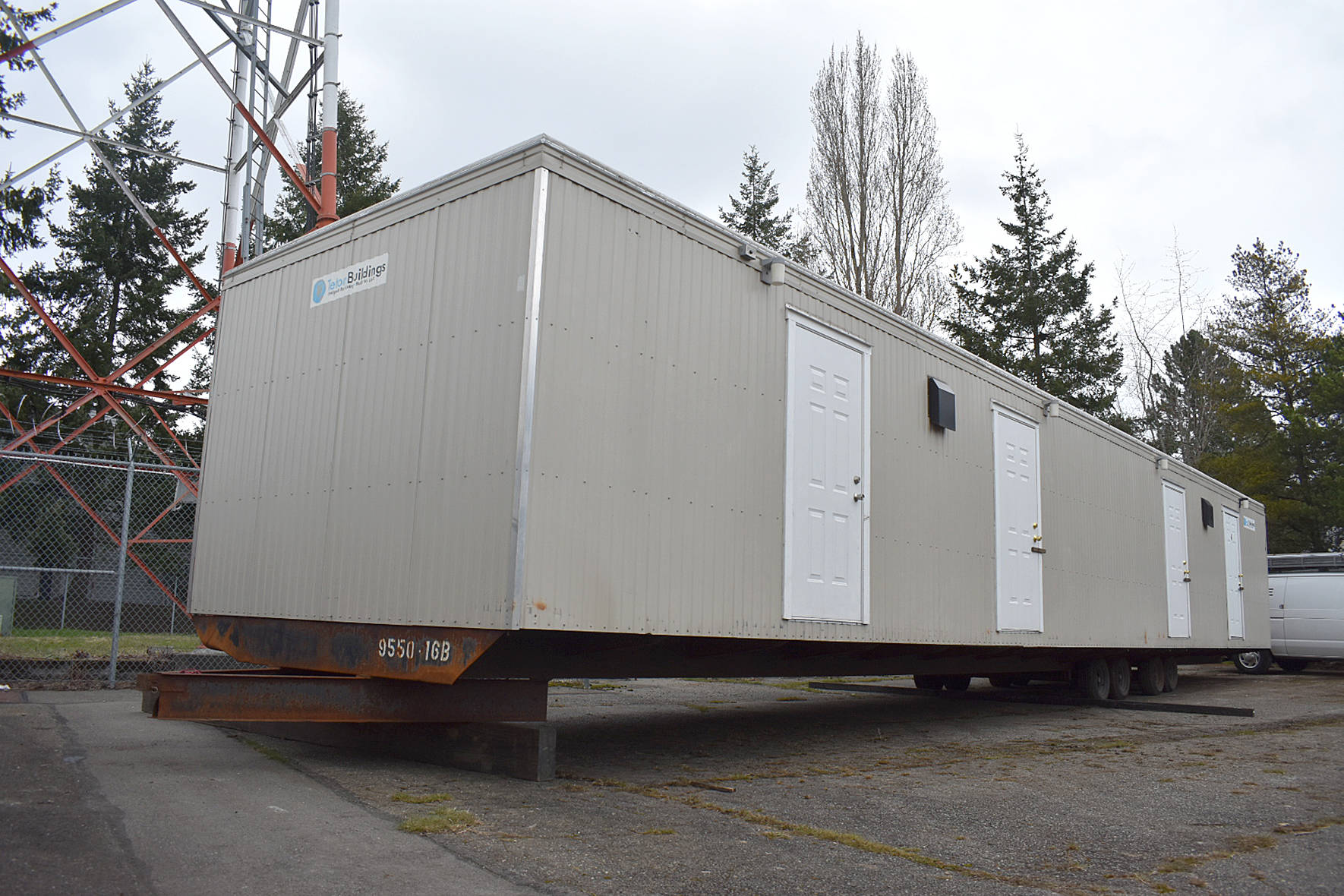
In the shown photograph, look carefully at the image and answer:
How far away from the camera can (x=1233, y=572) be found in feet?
50.9

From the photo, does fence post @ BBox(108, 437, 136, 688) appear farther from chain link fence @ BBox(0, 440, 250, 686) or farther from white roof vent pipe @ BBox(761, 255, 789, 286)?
white roof vent pipe @ BBox(761, 255, 789, 286)

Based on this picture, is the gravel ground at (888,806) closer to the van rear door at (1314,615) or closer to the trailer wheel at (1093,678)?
the trailer wheel at (1093,678)

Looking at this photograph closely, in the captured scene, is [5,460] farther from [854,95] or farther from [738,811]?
[854,95]

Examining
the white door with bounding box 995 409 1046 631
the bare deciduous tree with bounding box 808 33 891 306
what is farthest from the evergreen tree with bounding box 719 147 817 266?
the white door with bounding box 995 409 1046 631

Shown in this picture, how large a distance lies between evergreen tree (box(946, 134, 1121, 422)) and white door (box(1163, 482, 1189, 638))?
1220 centimetres

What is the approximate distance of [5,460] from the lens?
1373 centimetres

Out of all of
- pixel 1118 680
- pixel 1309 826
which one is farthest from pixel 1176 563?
pixel 1309 826

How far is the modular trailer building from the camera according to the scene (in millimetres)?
4773

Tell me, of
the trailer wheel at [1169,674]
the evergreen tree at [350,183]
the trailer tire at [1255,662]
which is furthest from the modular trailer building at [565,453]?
the evergreen tree at [350,183]

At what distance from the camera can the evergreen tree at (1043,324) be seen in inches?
1017

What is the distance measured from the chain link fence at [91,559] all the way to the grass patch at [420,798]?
248 inches

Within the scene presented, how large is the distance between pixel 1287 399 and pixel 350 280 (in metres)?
31.3

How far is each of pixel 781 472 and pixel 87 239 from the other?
86.7ft

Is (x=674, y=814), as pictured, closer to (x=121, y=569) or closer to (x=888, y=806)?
(x=888, y=806)
